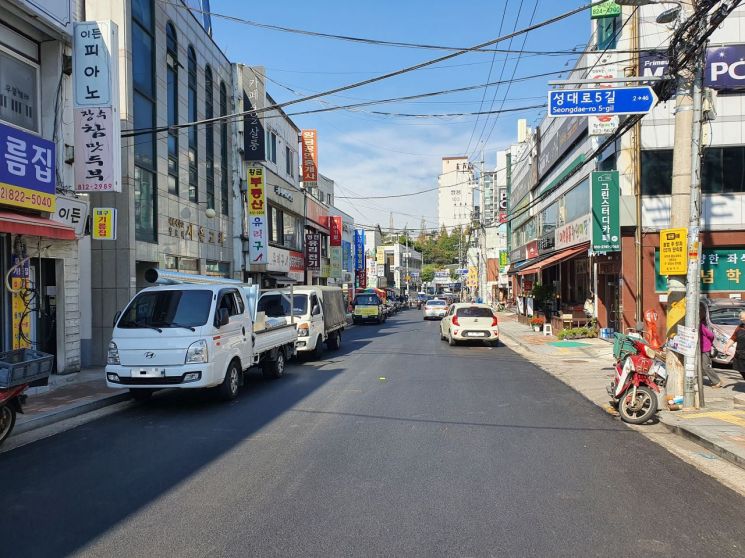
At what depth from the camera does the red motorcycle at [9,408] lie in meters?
7.08

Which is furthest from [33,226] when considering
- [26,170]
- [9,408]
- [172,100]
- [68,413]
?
[172,100]

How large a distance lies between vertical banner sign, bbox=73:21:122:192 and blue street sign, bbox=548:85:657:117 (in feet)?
30.1

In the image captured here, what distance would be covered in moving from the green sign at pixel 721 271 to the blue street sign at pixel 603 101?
34.2 feet

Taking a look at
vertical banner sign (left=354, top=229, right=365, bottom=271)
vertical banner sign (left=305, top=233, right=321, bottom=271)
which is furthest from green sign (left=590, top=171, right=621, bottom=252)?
vertical banner sign (left=354, top=229, right=365, bottom=271)

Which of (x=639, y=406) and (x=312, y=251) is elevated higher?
(x=312, y=251)

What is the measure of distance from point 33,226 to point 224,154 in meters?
14.4

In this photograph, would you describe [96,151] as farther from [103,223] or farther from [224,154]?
[224,154]

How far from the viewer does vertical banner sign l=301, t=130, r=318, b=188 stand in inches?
1494

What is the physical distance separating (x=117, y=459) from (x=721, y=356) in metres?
12.8

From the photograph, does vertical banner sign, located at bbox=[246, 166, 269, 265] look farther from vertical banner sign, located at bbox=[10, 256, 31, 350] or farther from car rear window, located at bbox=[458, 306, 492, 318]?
vertical banner sign, located at bbox=[10, 256, 31, 350]

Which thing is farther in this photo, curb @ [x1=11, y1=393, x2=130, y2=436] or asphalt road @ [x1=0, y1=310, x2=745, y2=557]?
curb @ [x1=11, y1=393, x2=130, y2=436]

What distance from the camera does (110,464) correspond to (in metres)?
6.31

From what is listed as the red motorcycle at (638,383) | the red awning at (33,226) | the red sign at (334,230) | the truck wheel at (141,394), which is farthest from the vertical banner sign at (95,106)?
the red sign at (334,230)

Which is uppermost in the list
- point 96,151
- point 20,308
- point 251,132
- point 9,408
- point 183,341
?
point 251,132
